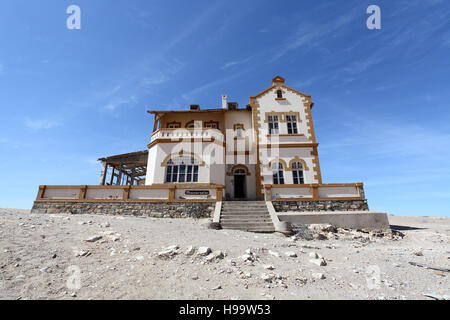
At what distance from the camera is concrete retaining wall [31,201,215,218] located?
12523 mm

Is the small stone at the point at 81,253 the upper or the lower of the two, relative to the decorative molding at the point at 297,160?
lower

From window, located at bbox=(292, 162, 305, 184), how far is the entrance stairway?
512 centimetres

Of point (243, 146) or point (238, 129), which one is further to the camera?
point (238, 129)

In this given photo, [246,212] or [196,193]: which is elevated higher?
[196,193]

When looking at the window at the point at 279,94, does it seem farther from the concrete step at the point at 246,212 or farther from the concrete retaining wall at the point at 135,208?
the concrete retaining wall at the point at 135,208

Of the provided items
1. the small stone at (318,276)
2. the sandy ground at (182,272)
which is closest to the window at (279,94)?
the sandy ground at (182,272)

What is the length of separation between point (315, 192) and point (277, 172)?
423cm

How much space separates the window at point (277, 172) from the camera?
54.5 ft

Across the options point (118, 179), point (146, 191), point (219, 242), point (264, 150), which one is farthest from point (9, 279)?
point (118, 179)

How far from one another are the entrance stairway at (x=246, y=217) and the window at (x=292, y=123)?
8246 millimetres

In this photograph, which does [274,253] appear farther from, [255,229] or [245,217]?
[245,217]

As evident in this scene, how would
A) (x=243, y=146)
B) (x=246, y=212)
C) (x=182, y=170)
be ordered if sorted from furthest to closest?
(x=243, y=146), (x=182, y=170), (x=246, y=212)

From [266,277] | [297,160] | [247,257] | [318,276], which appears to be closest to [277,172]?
[297,160]

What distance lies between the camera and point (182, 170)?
51.9 ft
